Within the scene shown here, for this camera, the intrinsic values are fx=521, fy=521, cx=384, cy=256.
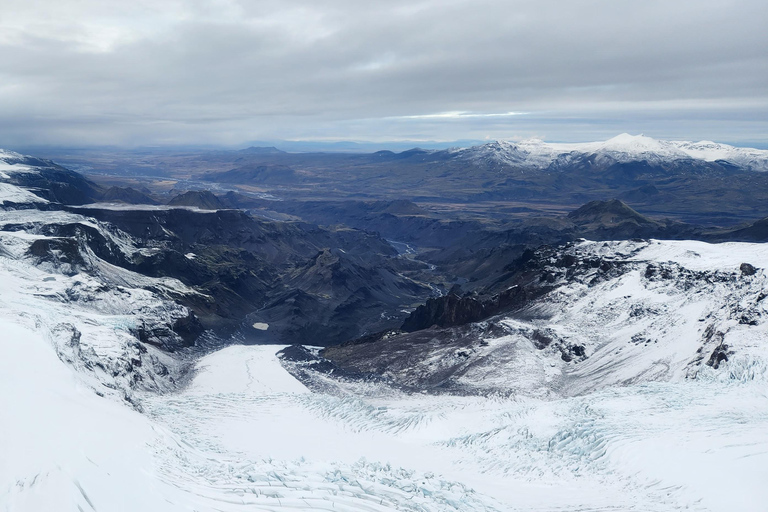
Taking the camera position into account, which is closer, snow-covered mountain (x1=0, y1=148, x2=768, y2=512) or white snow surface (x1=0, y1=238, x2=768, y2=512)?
white snow surface (x1=0, y1=238, x2=768, y2=512)


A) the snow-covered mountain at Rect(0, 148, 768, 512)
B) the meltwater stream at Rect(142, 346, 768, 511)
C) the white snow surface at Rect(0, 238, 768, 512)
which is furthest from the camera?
the meltwater stream at Rect(142, 346, 768, 511)

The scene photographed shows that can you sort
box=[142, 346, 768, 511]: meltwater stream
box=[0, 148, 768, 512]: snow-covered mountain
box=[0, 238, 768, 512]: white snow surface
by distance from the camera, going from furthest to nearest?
1. box=[142, 346, 768, 511]: meltwater stream
2. box=[0, 148, 768, 512]: snow-covered mountain
3. box=[0, 238, 768, 512]: white snow surface

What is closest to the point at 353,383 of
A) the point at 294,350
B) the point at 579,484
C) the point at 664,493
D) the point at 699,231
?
the point at 294,350

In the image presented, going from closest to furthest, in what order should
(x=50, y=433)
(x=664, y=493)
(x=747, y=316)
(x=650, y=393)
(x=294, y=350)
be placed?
(x=50, y=433) < (x=664, y=493) < (x=650, y=393) < (x=747, y=316) < (x=294, y=350)

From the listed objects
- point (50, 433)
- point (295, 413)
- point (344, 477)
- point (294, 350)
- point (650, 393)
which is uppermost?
point (50, 433)

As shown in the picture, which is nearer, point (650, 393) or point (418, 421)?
point (650, 393)

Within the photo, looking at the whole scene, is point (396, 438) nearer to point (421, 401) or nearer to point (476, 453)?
point (476, 453)

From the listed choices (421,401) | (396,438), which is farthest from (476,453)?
(421,401)

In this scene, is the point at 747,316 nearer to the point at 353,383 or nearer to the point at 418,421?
the point at 418,421
